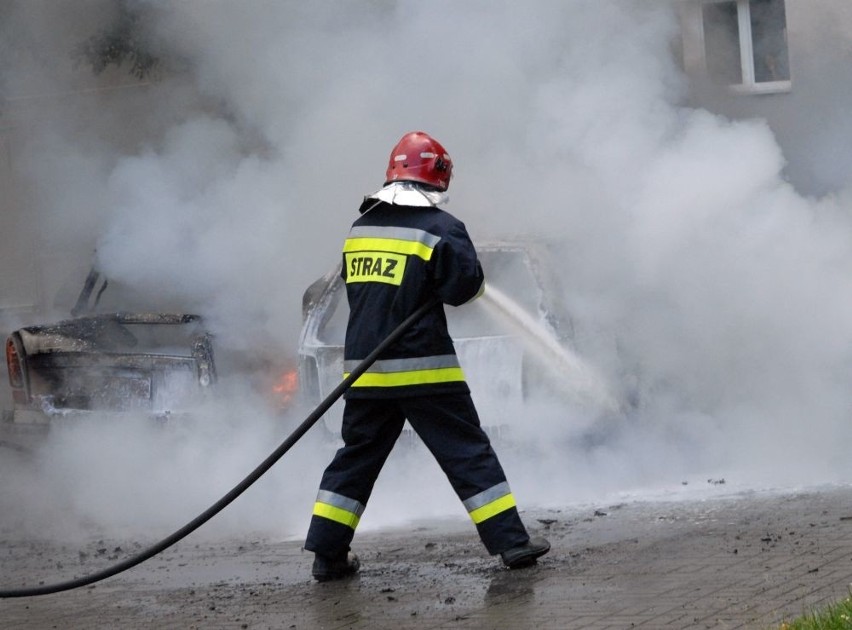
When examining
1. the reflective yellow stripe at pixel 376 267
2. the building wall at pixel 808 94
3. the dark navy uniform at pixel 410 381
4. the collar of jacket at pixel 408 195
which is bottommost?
the dark navy uniform at pixel 410 381

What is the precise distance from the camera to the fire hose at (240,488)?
17.1 feet

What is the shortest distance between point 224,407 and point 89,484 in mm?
964

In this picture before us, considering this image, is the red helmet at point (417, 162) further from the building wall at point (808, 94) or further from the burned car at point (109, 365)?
the building wall at point (808, 94)

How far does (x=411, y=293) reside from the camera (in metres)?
5.59

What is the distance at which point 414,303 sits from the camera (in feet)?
18.4

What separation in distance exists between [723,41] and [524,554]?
7.64 metres

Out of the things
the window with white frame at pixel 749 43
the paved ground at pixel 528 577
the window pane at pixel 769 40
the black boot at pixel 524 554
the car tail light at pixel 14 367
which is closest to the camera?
the paved ground at pixel 528 577

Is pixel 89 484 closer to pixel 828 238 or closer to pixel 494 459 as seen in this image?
pixel 494 459

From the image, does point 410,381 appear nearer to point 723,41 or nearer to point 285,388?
point 285,388

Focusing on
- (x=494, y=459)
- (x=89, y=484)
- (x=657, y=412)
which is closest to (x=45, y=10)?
(x=89, y=484)

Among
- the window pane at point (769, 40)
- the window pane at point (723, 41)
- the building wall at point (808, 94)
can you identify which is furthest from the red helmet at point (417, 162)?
the window pane at point (769, 40)

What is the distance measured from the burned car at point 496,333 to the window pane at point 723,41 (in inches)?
191

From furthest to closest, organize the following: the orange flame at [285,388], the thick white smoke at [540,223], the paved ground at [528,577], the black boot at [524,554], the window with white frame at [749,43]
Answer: the window with white frame at [749,43], the orange flame at [285,388], the thick white smoke at [540,223], the black boot at [524,554], the paved ground at [528,577]

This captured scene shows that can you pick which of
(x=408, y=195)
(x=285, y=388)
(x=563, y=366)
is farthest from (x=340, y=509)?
(x=285, y=388)
